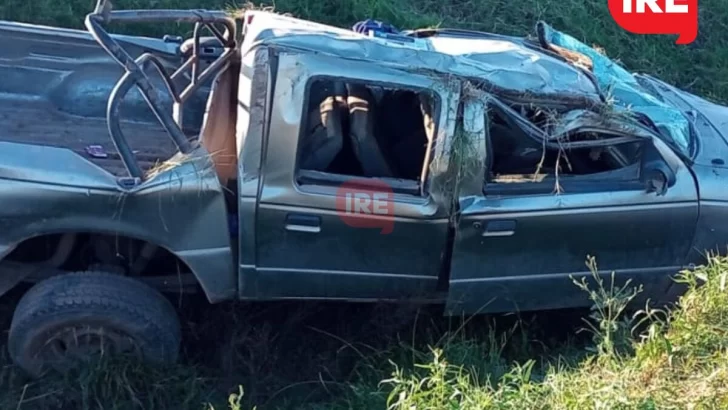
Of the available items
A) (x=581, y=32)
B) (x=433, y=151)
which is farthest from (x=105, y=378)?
(x=581, y=32)

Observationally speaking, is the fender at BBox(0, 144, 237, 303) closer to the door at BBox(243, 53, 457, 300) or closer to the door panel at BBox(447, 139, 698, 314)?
the door at BBox(243, 53, 457, 300)

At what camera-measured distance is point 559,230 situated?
15.1 feet

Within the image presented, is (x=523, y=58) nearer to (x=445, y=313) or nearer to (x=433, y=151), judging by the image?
(x=433, y=151)

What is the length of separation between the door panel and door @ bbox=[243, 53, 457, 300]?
6.4 inches

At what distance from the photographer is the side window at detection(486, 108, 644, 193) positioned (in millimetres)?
4582

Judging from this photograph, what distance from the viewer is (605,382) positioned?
13.5ft

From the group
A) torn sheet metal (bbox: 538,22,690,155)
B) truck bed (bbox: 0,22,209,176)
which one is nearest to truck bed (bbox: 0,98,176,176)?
truck bed (bbox: 0,22,209,176)

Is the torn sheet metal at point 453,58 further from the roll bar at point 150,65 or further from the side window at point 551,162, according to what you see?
the roll bar at point 150,65

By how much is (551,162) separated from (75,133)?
2463 millimetres

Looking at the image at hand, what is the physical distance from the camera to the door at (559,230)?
4.55m

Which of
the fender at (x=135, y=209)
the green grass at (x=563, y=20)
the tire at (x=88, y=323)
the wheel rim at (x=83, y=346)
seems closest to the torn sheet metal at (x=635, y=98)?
the fender at (x=135, y=209)

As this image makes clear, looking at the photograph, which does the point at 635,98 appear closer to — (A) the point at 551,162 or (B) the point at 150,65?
(A) the point at 551,162

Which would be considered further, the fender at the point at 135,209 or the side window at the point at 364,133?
the side window at the point at 364,133

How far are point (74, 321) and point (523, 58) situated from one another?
2.40 meters
